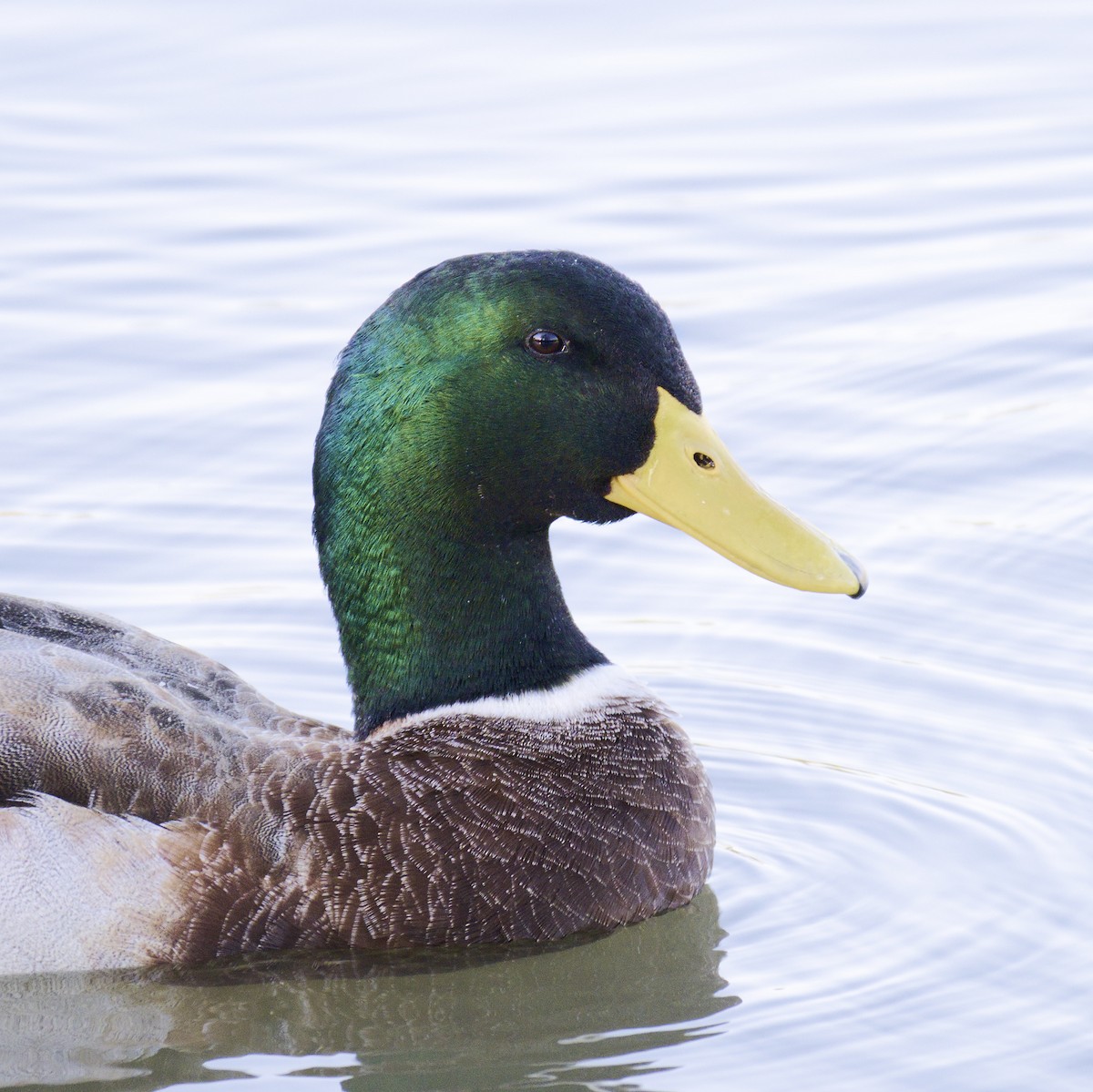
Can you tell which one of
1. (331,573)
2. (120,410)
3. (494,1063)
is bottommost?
(494,1063)

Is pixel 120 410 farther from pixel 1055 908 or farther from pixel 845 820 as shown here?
pixel 1055 908

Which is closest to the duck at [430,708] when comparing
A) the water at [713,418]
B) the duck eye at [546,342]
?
the duck eye at [546,342]

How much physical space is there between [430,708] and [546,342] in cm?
111

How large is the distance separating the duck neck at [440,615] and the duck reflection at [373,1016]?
0.79 metres

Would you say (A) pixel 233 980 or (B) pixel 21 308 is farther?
(B) pixel 21 308

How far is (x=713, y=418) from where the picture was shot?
1007cm

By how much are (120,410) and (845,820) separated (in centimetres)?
407

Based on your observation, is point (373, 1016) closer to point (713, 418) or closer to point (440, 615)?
A: point (440, 615)

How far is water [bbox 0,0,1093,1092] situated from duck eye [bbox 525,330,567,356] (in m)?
1.64

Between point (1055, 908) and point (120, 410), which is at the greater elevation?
point (120, 410)

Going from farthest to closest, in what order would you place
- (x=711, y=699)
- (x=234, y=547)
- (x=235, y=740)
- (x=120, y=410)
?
(x=120, y=410), (x=234, y=547), (x=711, y=699), (x=235, y=740)

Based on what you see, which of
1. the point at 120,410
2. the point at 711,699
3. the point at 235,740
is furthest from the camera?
the point at 120,410

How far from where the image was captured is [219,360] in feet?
35.0

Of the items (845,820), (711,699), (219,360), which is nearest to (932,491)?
(711,699)
